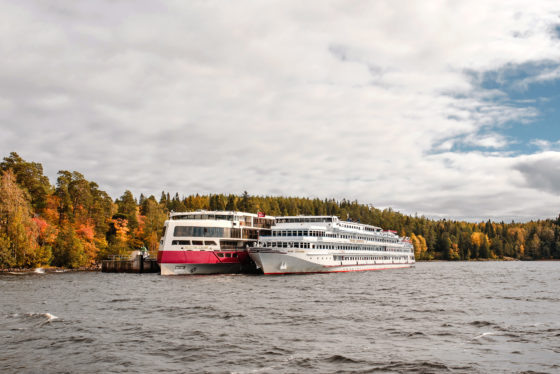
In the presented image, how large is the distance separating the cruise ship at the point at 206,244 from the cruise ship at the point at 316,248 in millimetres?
5061

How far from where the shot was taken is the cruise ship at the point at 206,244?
3009 inches

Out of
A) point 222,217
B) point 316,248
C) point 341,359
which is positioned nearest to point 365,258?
point 316,248

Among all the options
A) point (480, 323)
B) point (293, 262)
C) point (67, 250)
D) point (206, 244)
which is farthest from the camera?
point (67, 250)

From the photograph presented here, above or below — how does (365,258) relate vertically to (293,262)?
below

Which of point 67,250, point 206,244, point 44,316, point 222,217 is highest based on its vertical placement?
point 222,217

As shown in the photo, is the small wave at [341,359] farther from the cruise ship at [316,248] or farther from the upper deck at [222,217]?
the upper deck at [222,217]

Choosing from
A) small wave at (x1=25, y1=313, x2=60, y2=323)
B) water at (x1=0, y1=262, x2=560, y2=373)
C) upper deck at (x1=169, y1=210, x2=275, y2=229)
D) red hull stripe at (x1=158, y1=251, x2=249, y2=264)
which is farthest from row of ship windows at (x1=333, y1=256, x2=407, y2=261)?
small wave at (x1=25, y1=313, x2=60, y2=323)

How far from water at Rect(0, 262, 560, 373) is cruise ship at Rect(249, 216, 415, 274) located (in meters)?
33.4

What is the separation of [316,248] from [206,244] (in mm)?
20762

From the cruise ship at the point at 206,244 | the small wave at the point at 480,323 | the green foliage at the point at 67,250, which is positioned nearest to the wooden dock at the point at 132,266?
the green foliage at the point at 67,250

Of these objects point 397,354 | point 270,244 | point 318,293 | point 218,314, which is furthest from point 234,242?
point 397,354

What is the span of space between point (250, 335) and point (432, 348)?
407 inches

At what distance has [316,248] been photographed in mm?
84125

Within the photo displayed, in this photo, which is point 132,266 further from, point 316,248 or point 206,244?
point 316,248
